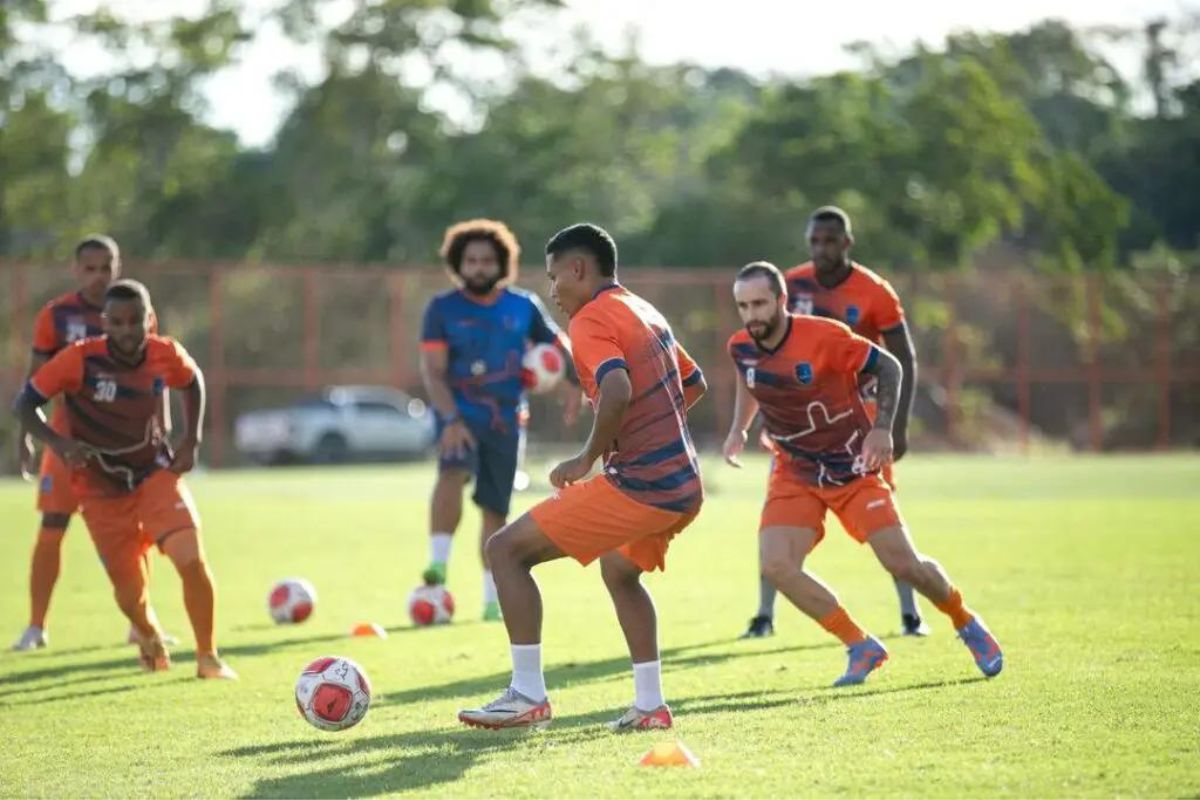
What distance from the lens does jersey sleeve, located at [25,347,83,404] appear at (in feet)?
32.3

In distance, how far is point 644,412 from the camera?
762 cm

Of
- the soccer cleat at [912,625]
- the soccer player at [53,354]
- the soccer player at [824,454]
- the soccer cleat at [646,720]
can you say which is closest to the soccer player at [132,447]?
the soccer player at [53,354]

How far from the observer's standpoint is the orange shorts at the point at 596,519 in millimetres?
7594

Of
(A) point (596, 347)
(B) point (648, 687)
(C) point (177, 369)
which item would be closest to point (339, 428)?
(C) point (177, 369)

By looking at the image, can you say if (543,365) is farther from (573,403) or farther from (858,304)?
(858,304)

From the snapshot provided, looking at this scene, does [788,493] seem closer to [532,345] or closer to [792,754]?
[792,754]

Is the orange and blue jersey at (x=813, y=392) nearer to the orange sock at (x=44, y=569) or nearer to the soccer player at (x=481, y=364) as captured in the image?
the soccer player at (x=481, y=364)

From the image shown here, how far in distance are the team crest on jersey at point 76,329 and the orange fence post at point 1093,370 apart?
3001 centimetres

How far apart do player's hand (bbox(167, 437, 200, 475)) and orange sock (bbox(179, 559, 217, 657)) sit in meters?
0.48

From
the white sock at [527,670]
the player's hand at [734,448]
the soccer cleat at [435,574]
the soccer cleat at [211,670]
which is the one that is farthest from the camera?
the soccer cleat at [435,574]

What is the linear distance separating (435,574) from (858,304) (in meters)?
3.32

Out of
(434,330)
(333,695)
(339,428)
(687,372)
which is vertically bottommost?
(333,695)

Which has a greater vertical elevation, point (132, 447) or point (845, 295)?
point (845, 295)

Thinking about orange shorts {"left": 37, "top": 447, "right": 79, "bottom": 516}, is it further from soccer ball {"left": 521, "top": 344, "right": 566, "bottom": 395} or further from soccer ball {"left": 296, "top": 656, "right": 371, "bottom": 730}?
soccer ball {"left": 296, "top": 656, "right": 371, "bottom": 730}
